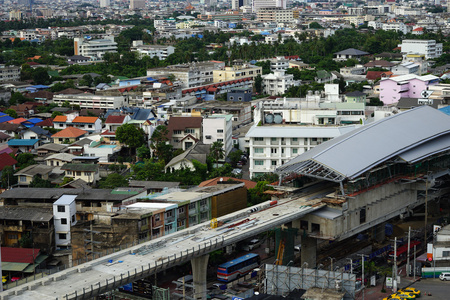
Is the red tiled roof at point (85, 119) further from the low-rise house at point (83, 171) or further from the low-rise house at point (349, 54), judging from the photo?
the low-rise house at point (349, 54)

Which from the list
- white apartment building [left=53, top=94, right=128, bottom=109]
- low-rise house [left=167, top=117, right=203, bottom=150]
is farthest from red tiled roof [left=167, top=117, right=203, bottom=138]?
white apartment building [left=53, top=94, right=128, bottom=109]

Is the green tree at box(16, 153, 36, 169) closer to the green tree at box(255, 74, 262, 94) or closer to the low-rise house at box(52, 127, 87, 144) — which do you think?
the low-rise house at box(52, 127, 87, 144)

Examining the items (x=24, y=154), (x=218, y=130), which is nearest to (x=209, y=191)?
(x=218, y=130)

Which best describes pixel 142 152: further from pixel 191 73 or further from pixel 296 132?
pixel 191 73

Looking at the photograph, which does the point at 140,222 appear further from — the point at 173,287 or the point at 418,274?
the point at 418,274

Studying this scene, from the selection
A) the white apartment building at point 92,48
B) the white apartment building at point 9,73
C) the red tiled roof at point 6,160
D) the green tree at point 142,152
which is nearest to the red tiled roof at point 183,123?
the green tree at point 142,152

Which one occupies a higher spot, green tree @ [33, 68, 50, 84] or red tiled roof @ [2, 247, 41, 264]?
green tree @ [33, 68, 50, 84]

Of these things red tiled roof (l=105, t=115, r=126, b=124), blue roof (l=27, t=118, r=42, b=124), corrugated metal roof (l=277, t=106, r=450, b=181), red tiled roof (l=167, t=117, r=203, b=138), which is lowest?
blue roof (l=27, t=118, r=42, b=124)

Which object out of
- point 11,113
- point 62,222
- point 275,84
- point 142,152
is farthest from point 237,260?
point 275,84
